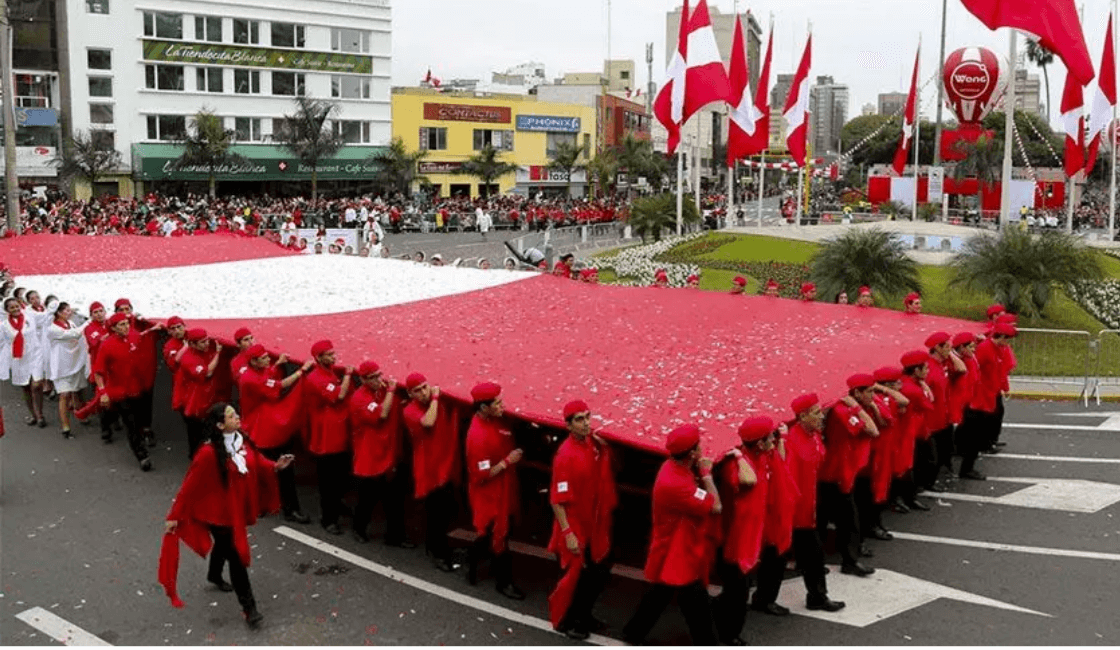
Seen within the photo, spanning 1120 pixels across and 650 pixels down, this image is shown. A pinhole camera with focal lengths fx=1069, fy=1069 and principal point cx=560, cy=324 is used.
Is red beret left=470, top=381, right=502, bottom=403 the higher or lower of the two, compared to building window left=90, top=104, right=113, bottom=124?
lower

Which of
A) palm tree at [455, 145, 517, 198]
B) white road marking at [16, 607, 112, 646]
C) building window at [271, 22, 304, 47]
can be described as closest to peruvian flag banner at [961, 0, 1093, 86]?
white road marking at [16, 607, 112, 646]

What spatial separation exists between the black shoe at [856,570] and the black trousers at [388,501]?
388 centimetres

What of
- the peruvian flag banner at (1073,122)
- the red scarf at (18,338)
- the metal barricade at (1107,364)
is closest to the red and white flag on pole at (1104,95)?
the peruvian flag banner at (1073,122)

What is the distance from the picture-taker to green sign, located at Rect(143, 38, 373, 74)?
5584cm

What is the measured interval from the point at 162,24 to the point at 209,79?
3.60 meters

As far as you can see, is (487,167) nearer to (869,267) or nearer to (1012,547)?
(869,267)

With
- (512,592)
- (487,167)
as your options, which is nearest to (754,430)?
(512,592)

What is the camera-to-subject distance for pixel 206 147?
53.2 m

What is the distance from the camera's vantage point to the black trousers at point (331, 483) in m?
9.88

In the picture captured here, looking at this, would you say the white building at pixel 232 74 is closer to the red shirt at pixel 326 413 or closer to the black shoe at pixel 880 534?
the red shirt at pixel 326 413

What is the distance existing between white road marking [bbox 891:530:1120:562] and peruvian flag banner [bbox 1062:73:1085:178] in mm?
21395

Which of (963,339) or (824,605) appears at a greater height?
(963,339)

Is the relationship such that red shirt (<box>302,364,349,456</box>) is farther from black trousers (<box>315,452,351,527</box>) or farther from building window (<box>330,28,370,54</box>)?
building window (<box>330,28,370,54</box>)

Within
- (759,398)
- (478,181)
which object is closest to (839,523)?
(759,398)
